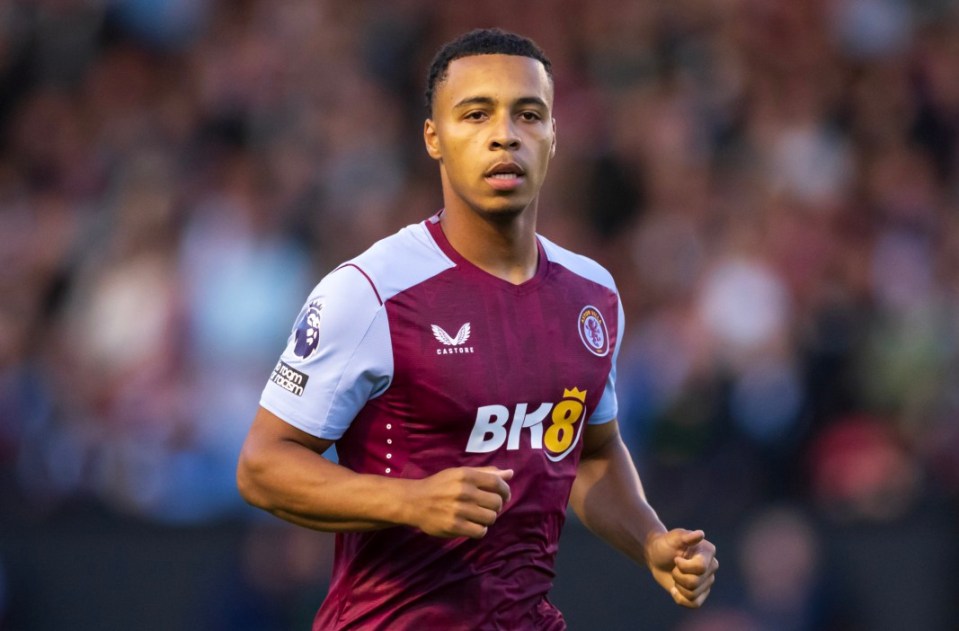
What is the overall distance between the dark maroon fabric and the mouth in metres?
0.25

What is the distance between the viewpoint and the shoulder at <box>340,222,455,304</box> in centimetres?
441

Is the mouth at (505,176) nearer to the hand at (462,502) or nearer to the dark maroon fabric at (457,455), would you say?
the dark maroon fabric at (457,455)

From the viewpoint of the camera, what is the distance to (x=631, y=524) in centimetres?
490

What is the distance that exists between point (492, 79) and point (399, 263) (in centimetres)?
55

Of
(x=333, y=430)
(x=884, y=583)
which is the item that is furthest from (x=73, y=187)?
(x=333, y=430)

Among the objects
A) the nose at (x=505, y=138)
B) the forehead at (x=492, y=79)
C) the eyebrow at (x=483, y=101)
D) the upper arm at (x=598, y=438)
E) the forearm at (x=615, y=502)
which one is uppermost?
the forehead at (x=492, y=79)

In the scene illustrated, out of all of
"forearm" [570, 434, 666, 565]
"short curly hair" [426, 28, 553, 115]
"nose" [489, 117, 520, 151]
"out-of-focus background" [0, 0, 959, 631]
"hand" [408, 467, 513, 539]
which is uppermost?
"out-of-focus background" [0, 0, 959, 631]

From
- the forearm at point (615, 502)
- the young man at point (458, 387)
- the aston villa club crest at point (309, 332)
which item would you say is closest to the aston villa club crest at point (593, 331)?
the young man at point (458, 387)

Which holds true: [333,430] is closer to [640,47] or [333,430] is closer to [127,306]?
[127,306]

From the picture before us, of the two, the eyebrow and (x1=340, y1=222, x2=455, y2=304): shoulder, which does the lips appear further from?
(x1=340, y1=222, x2=455, y2=304): shoulder

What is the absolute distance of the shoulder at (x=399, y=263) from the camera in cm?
441

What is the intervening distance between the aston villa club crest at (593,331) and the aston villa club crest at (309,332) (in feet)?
2.61

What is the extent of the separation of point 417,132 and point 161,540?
385 centimetres

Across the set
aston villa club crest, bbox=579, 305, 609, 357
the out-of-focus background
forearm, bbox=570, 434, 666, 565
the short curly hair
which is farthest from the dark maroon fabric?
the out-of-focus background
